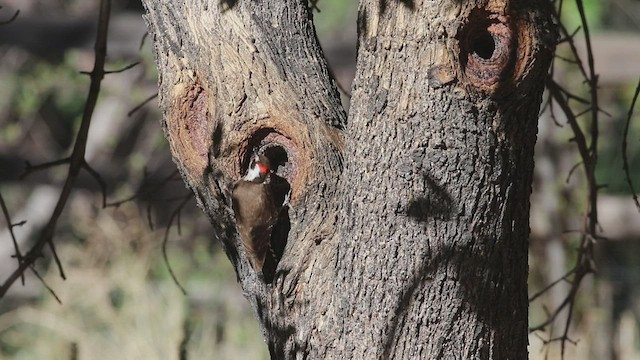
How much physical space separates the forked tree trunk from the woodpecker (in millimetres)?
38

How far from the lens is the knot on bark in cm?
185

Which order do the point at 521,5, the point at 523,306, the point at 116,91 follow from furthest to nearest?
the point at 116,91 → the point at 523,306 → the point at 521,5

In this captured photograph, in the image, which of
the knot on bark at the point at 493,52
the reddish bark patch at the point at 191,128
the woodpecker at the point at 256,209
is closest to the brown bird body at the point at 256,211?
the woodpecker at the point at 256,209

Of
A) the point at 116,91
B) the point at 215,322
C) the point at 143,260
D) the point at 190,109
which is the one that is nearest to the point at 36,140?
the point at 116,91

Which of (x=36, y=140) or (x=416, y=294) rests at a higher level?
(x=36, y=140)

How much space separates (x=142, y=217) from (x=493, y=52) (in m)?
5.72

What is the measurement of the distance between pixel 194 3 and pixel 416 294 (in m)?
0.75

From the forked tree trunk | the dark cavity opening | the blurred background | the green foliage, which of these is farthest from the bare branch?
the green foliage

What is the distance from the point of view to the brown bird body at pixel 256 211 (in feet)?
6.66

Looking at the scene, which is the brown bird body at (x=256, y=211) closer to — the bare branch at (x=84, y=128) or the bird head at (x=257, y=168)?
the bird head at (x=257, y=168)

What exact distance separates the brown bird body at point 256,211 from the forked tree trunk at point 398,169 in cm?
4

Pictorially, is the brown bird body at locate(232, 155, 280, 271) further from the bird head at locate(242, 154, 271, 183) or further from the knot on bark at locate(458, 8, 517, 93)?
the knot on bark at locate(458, 8, 517, 93)

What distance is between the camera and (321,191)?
206 cm

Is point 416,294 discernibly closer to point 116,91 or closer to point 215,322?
point 215,322
